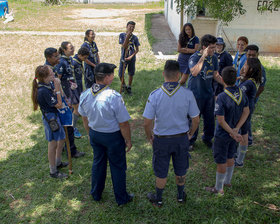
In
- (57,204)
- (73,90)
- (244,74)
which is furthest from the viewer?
(73,90)

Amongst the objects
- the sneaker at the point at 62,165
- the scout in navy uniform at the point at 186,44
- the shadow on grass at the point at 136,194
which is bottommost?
the shadow on grass at the point at 136,194

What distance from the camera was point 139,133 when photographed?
19.4 ft

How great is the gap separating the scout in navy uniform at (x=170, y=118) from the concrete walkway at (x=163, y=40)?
852 centimetres

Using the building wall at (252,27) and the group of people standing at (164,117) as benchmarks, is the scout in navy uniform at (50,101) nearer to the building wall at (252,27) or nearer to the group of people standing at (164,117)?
the group of people standing at (164,117)

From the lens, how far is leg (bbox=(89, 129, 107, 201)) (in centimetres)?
354

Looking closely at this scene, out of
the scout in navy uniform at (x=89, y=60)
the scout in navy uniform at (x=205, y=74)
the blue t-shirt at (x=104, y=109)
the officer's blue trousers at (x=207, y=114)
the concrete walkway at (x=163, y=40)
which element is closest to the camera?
the blue t-shirt at (x=104, y=109)

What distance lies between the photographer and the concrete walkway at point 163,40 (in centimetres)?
1212

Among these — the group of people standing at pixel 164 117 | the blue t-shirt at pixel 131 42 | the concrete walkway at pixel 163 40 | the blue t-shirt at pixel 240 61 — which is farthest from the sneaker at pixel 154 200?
the concrete walkway at pixel 163 40

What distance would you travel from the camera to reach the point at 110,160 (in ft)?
11.7

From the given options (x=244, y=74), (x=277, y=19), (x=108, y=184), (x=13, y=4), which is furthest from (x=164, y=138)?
(x=13, y=4)

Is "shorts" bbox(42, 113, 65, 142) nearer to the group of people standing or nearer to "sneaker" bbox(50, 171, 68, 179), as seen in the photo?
the group of people standing

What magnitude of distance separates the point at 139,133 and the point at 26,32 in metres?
13.6

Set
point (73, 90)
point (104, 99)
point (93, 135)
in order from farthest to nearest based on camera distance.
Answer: point (73, 90) < point (93, 135) < point (104, 99)

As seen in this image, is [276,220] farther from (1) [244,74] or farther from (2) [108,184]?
(2) [108,184]
